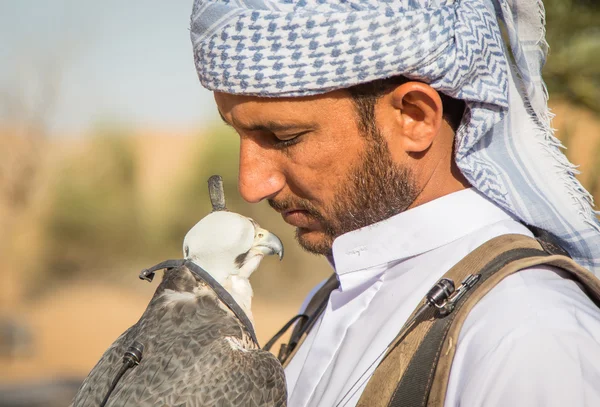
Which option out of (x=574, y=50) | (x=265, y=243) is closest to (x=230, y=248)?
(x=265, y=243)

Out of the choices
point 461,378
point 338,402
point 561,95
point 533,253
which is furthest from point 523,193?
point 561,95

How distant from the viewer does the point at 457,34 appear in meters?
2.09

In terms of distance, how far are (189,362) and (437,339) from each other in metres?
0.84

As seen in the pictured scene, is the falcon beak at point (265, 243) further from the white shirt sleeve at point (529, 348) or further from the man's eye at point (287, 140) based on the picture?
the white shirt sleeve at point (529, 348)

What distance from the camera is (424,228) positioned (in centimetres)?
226

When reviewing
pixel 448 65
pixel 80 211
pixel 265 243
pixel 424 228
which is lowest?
pixel 80 211

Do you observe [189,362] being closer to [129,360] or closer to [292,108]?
[129,360]

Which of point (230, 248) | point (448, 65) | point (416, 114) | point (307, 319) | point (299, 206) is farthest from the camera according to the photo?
point (307, 319)

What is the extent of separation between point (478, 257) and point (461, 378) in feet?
1.12

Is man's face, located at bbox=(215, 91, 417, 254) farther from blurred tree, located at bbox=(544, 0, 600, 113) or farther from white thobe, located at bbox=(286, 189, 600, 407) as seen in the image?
blurred tree, located at bbox=(544, 0, 600, 113)

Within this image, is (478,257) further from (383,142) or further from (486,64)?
(486,64)

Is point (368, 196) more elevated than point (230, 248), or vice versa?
point (368, 196)

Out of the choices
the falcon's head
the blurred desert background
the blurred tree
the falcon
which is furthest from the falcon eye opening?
the blurred desert background

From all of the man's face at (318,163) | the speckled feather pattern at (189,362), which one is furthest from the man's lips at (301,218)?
the speckled feather pattern at (189,362)
